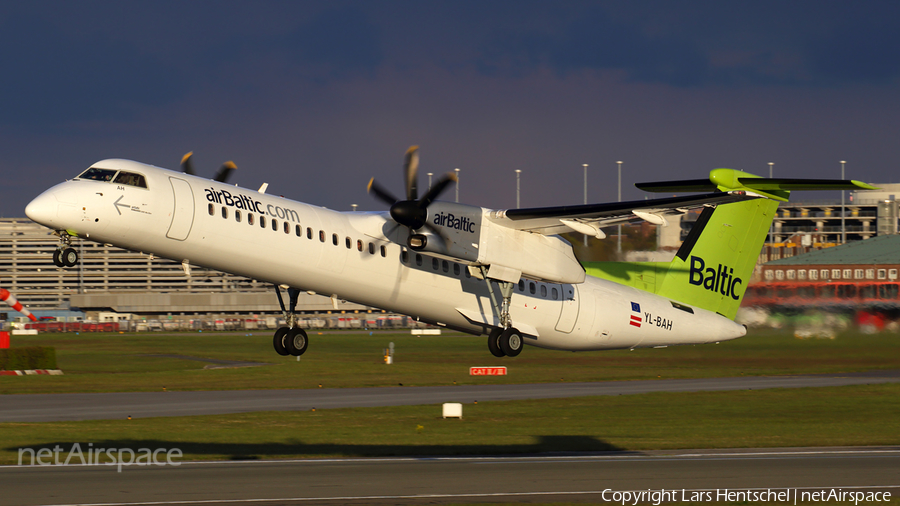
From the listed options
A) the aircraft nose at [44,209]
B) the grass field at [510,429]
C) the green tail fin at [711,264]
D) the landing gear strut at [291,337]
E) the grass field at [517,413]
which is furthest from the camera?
the grass field at [517,413]

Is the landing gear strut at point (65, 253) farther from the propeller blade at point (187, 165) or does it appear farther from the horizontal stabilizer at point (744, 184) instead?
the horizontal stabilizer at point (744, 184)

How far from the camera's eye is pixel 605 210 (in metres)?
24.6

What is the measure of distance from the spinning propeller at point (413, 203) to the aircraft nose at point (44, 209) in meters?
8.44

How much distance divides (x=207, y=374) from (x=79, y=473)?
128 feet

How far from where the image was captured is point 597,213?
24.8m

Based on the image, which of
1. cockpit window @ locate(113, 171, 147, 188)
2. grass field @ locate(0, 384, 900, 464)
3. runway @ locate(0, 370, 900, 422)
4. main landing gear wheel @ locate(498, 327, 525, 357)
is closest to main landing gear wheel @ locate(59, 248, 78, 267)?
cockpit window @ locate(113, 171, 147, 188)

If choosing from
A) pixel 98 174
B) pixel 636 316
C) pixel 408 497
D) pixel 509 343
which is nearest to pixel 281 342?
pixel 408 497

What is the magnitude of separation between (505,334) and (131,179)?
11.1 metres

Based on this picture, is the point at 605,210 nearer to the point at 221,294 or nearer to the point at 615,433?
the point at 615,433

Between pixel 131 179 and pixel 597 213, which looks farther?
pixel 597 213

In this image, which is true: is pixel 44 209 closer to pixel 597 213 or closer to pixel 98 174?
pixel 98 174

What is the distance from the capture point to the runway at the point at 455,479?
25719 millimetres

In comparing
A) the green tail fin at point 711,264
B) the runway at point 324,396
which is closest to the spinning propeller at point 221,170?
the green tail fin at point 711,264

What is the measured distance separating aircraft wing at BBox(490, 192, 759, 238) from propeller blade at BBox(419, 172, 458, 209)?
1.80m
